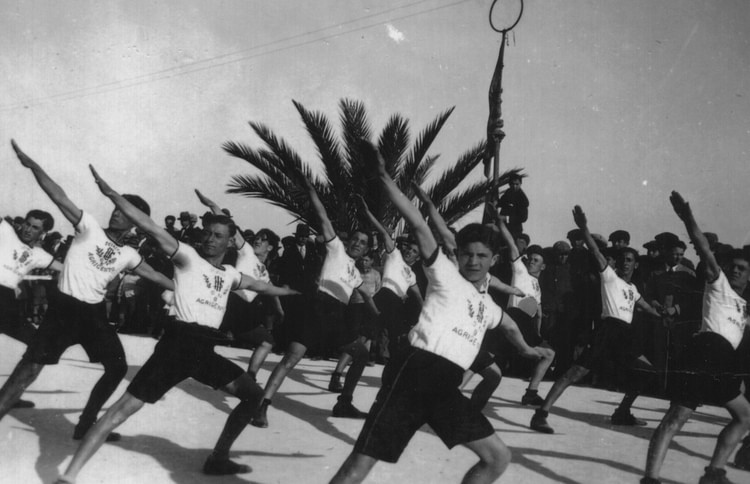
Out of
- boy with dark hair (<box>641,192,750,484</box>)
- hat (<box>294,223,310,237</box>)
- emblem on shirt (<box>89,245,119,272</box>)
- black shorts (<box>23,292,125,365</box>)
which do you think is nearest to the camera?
boy with dark hair (<box>641,192,750,484</box>)

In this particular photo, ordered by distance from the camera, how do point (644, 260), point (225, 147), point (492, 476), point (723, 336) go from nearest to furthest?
1. point (492, 476)
2. point (723, 336)
3. point (644, 260)
4. point (225, 147)

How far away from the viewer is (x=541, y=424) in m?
5.83

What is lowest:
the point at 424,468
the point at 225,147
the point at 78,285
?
the point at 424,468

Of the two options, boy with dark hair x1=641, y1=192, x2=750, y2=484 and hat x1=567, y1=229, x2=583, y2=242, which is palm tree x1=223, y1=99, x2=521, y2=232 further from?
boy with dark hair x1=641, y1=192, x2=750, y2=484

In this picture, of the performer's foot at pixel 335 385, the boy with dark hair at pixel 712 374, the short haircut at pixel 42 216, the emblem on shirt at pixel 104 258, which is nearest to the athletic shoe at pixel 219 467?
the emblem on shirt at pixel 104 258

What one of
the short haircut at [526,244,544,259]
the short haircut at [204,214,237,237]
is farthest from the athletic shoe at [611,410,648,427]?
the short haircut at [204,214,237,237]

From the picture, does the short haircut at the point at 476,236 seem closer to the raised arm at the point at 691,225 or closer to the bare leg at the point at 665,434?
the raised arm at the point at 691,225

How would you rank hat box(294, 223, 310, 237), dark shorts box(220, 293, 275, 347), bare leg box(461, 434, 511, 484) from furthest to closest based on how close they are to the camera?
hat box(294, 223, 310, 237) < dark shorts box(220, 293, 275, 347) < bare leg box(461, 434, 511, 484)

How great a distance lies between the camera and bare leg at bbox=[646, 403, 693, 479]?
4035mm

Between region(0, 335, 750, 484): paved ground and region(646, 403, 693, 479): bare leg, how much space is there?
16.1 inches

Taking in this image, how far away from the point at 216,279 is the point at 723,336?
11.4 ft

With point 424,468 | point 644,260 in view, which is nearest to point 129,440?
point 424,468

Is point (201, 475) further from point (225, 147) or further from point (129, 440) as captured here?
point (225, 147)

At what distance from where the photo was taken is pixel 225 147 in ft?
39.5
